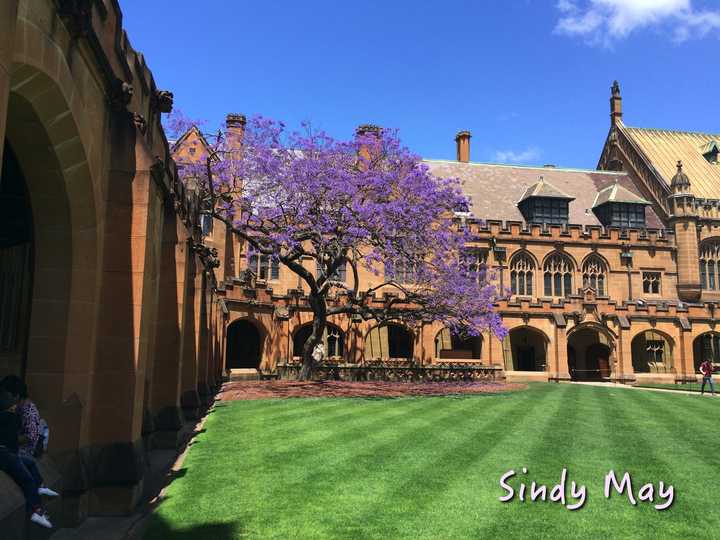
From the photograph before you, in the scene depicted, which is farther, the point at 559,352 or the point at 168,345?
the point at 559,352

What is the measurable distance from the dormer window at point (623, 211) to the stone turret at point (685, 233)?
197 cm

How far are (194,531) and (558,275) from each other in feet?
120

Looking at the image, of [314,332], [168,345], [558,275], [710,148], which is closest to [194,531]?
[168,345]

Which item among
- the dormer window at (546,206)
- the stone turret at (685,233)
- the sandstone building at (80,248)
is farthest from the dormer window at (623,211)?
the sandstone building at (80,248)

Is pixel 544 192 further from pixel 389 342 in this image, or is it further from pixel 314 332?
pixel 314 332

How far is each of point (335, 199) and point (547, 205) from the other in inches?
939

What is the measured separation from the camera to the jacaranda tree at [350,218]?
2091cm

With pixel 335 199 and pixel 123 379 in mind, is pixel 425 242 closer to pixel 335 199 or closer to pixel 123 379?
pixel 335 199

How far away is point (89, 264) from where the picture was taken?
614 cm

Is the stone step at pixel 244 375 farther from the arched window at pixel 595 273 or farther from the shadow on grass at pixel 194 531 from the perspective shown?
the arched window at pixel 595 273

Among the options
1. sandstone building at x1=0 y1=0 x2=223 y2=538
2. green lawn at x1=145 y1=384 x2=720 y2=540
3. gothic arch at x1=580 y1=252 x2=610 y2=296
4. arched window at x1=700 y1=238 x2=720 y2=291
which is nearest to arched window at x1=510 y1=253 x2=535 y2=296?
gothic arch at x1=580 y1=252 x2=610 y2=296

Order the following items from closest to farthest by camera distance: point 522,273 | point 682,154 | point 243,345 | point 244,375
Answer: point 244,375
point 243,345
point 522,273
point 682,154

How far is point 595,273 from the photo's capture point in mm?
38594

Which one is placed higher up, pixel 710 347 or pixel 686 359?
pixel 710 347
